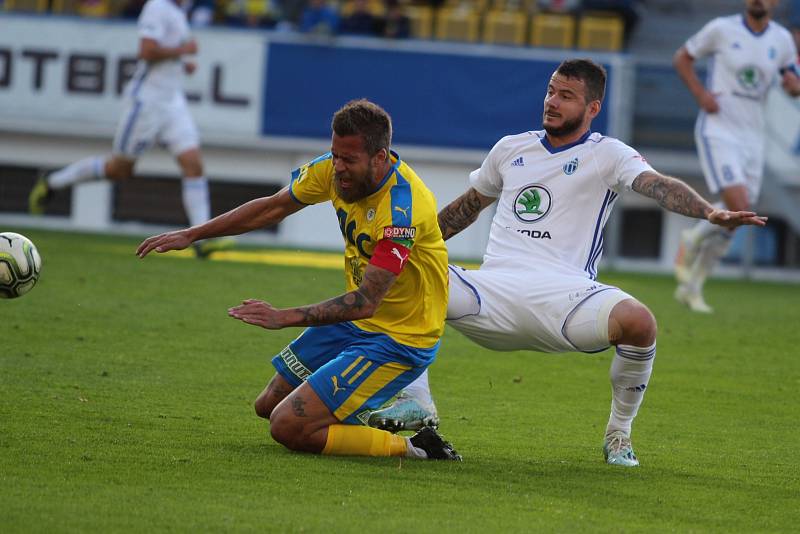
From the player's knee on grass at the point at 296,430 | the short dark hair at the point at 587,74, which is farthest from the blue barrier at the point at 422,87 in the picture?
the player's knee on grass at the point at 296,430

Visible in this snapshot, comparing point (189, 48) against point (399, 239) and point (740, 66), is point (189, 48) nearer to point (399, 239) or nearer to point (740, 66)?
point (740, 66)

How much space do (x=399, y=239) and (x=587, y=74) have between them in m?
1.38

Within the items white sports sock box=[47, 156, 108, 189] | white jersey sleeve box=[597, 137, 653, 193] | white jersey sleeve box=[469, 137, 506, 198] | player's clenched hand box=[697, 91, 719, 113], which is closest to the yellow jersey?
white jersey sleeve box=[469, 137, 506, 198]

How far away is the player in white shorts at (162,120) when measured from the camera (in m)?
13.8

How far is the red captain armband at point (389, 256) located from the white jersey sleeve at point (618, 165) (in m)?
1.27

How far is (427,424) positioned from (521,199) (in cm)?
119

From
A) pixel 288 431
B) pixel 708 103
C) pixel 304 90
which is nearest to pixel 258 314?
pixel 288 431

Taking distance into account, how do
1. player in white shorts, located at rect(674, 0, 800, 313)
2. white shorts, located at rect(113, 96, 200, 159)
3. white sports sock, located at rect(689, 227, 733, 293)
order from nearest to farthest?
player in white shorts, located at rect(674, 0, 800, 313) < white sports sock, located at rect(689, 227, 733, 293) < white shorts, located at rect(113, 96, 200, 159)

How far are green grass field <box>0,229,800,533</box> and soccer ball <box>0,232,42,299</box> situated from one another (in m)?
0.54

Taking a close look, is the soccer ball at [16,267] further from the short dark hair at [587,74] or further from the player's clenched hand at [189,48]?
the player's clenched hand at [189,48]

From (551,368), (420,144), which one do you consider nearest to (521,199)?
(551,368)

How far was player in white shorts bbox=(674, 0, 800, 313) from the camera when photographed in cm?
1182

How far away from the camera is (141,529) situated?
455 centimetres

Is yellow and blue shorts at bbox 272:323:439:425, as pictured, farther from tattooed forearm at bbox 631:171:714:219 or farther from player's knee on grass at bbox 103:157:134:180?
player's knee on grass at bbox 103:157:134:180
